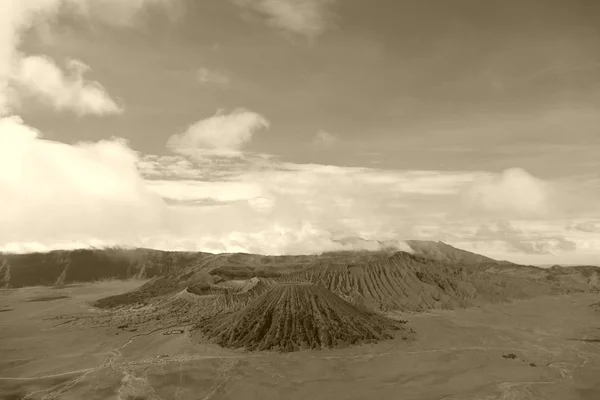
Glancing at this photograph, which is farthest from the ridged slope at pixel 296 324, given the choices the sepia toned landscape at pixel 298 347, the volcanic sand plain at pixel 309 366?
the volcanic sand plain at pixel 309 366

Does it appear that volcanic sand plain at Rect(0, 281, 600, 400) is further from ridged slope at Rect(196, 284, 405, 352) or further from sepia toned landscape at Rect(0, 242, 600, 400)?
ridged slope at Rect(196, 284, 405, 352)

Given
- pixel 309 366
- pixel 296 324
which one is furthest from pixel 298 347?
pixel 309 366

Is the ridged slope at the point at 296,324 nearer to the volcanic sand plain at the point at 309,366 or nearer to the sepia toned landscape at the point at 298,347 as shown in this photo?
the sepia toned landscape at the point at 298,347

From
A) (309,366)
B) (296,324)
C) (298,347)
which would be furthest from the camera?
(296,324)

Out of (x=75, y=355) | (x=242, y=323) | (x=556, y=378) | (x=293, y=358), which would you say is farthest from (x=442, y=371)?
(x=75, y=355)

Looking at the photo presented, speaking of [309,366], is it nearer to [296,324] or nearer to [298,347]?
[298,347]

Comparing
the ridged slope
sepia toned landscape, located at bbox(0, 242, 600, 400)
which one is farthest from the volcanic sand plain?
the ridged slope
